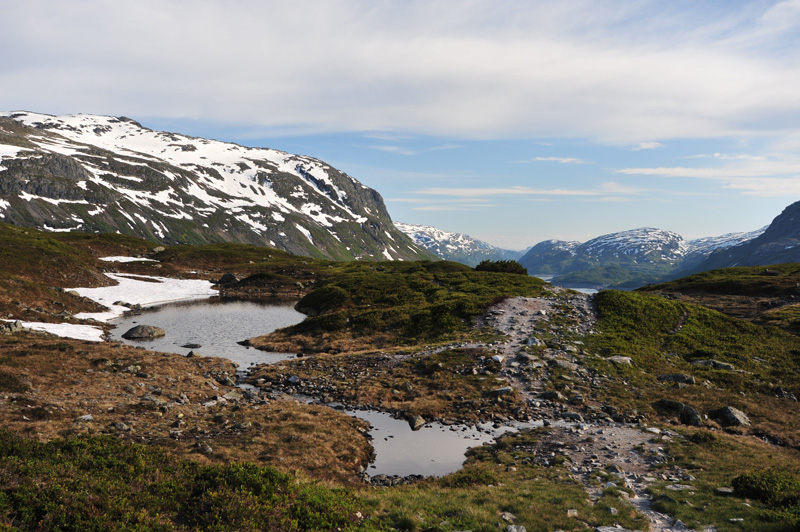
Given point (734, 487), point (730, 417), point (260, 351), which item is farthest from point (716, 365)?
point (260, 351)

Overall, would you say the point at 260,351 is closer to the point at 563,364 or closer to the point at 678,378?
the point at 563,364

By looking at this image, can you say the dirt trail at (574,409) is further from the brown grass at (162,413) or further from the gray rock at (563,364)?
the brown grass at (162,413)

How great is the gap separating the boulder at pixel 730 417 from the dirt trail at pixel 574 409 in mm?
5323

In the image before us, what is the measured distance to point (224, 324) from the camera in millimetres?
61938

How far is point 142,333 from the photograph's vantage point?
50.1m

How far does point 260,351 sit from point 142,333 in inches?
612

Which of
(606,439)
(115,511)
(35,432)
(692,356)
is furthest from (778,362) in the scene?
(35,432)

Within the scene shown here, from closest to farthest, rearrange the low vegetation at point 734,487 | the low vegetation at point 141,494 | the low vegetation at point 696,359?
1. the low vegetation at point 141,494
2. the low vegetation at point 734,487
3. the low vegetation at point 696,359

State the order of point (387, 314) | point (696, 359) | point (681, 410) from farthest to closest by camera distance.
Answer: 1. point (387, 314)
2. point (696, 359)
3. point (681, 410)

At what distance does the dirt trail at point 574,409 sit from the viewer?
19327 mm

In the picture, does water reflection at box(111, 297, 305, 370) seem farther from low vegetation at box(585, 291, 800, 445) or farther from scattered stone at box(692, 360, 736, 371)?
scattered stone at box(692, 360, 736, 371)

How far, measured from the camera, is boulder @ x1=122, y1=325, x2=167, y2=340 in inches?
1945

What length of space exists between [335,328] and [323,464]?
3250cm

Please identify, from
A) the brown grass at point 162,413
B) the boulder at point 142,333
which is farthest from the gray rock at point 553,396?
the boulder at point 142,333
